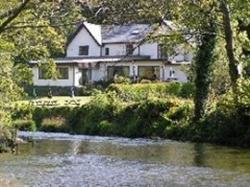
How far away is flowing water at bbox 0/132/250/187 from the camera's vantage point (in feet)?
82.1

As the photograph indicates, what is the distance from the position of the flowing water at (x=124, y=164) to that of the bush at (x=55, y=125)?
32.7ft

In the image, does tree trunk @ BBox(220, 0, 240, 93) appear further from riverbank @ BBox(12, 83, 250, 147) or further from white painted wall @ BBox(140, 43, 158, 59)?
white painted wall @ BBox(140, 43, 158, 59)

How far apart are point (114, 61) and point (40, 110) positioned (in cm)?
2939

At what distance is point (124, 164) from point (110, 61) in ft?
188

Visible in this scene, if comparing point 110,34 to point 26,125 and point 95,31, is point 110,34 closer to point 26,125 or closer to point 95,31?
point 95,31

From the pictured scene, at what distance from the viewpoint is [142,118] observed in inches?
1927

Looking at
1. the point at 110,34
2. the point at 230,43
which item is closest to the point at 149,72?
the point at 110,34

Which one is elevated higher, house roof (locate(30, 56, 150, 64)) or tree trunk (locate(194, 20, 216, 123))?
house roof (locate(30, 56, 150, 64))

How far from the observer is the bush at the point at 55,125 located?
53531mm

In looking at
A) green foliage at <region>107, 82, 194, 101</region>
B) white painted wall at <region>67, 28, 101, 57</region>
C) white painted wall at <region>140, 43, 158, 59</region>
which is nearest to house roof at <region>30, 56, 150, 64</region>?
white painted wall at <region>140, 43, 158, 59</region>

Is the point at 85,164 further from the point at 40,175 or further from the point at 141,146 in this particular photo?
the point at 141,146

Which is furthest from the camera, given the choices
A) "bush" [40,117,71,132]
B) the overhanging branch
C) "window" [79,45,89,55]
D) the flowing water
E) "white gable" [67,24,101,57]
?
"window" [79,45,89,55]

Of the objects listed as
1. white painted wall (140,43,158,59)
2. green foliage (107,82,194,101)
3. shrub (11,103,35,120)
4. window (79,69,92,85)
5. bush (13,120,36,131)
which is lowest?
bush (13,120,36,131)

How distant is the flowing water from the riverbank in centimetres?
226
